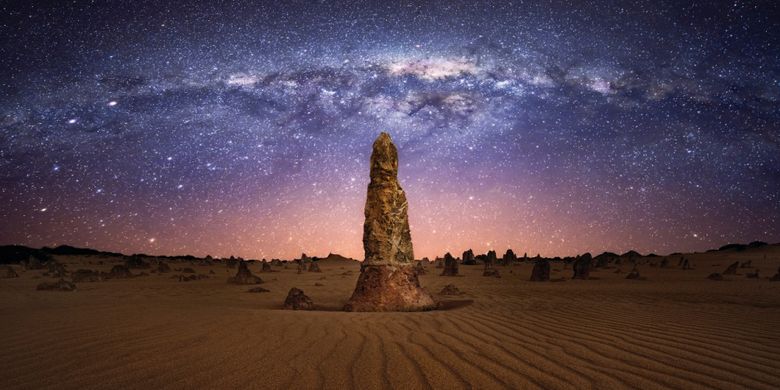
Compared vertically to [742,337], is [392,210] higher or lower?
higher

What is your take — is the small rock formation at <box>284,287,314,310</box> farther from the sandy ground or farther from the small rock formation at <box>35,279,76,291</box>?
the small rock formation at <box>35,279,76,291</box>

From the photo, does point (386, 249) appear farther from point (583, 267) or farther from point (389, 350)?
point (583, 267)

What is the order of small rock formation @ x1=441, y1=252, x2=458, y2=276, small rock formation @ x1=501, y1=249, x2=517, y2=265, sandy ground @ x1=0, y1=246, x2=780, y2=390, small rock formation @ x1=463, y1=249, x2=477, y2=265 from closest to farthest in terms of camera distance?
sandy ground @ x1=0, y1=246, x2=780, y2=390, small rock formation @ x1=441, y1=252, x2=458, y2=276, small rock formation @ x1=501, y1=249, x2=517, y2=265, small rock formation @ x1=463, y1=249, x2=477, y2=265

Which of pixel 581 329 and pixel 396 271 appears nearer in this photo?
pixel 581 329

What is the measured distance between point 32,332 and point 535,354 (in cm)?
620

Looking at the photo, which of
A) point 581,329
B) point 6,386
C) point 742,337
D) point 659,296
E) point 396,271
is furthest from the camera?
point 659,296

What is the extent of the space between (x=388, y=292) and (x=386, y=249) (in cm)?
98

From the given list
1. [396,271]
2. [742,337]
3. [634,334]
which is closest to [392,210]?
[396,271]

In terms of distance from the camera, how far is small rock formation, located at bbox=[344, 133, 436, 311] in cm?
884

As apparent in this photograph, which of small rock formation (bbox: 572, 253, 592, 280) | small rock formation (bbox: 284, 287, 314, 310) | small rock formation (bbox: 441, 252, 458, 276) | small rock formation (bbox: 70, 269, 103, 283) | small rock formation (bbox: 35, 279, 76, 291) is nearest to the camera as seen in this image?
small rock formation (bbox: 284, 287, 314, 310)

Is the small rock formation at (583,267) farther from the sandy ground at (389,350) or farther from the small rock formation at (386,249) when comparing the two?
the small rock formation at (386,249)

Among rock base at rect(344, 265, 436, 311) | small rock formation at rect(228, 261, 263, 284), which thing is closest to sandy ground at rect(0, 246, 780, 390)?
rock base at rect(344, 265, 436, 311)

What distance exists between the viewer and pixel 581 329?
5953 millimetres

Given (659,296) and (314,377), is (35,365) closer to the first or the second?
(314,377)
